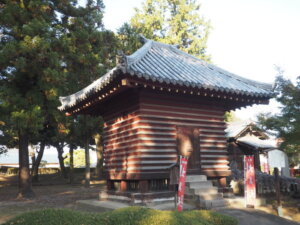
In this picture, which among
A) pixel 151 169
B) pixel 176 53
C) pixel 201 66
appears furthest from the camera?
pixel 176 53

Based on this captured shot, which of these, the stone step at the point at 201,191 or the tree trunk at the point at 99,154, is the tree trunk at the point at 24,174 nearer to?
the stone step at the point at 201,191

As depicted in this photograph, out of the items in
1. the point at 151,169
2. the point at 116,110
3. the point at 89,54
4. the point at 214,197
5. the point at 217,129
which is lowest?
the point at 214,197

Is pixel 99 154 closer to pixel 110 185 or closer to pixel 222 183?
pixel 110 185

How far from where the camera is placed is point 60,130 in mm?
16562

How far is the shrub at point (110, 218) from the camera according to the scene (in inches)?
168

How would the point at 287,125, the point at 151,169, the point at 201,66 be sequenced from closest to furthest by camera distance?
the point at 151,169
the point at 287,125
the point at 201,66

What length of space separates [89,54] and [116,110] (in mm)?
7358

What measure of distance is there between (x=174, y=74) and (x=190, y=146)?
2774 mm

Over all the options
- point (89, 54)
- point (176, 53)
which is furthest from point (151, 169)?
point (89, 54)

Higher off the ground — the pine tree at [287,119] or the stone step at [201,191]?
the pine tree at [287,119]

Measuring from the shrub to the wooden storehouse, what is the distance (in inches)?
169

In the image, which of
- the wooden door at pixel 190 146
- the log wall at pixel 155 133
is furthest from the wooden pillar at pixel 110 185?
the wooden door at pixel 190 146

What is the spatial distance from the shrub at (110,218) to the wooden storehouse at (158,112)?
4.30 meters

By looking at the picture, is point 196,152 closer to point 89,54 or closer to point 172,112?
point 172,112
